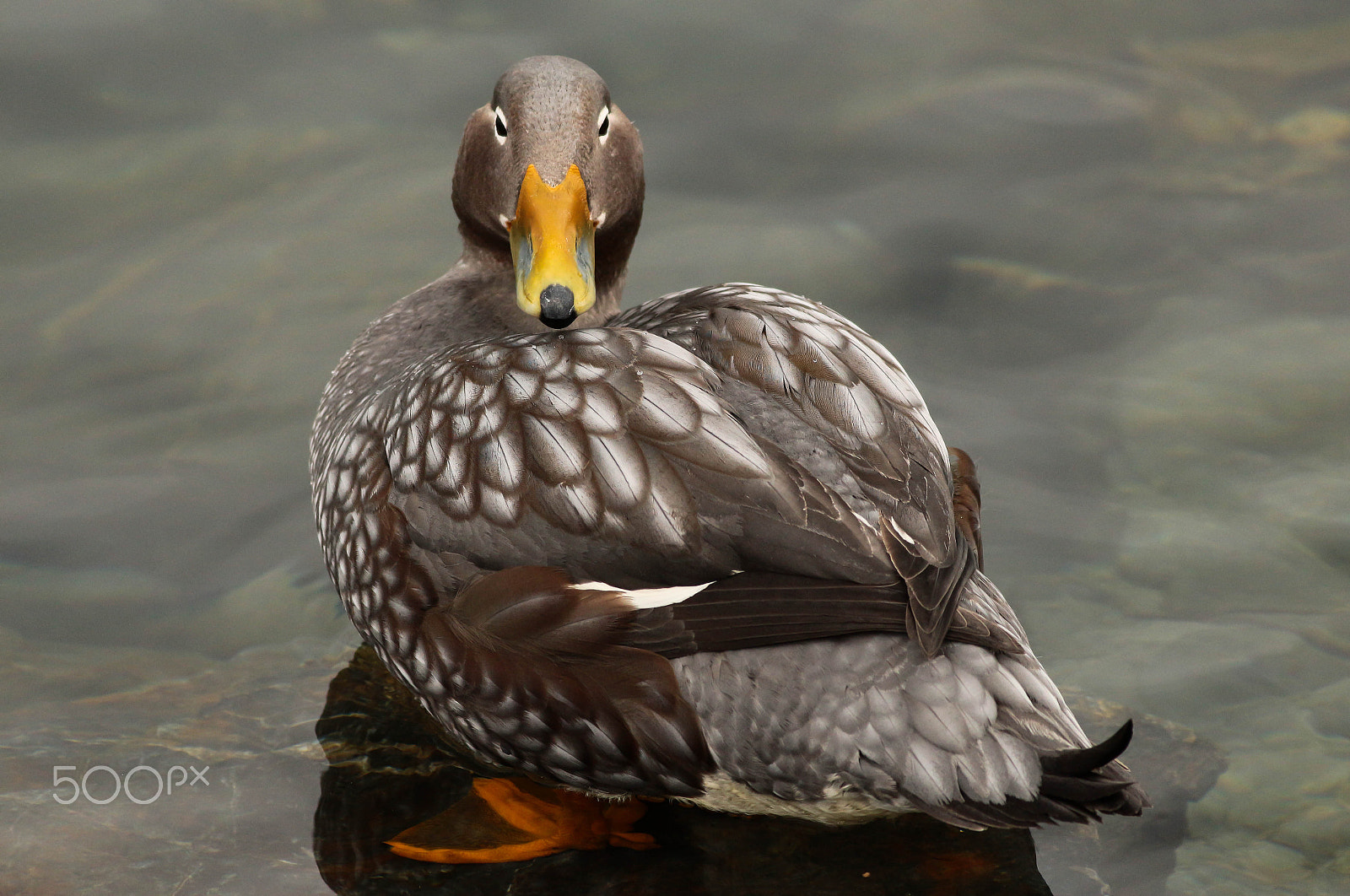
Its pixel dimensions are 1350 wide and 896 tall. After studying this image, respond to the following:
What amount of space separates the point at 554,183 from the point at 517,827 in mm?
1751

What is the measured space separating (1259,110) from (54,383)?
5517mm

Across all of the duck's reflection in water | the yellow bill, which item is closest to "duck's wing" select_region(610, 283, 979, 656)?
the yellow bill

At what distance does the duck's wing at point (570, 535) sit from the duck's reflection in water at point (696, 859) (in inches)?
8.2

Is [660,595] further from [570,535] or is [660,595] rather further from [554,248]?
[554,248]

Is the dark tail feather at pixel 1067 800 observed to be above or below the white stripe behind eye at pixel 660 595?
below

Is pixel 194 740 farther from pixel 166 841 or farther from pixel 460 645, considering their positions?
pixel 460 645

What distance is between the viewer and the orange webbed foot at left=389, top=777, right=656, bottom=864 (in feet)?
12.1

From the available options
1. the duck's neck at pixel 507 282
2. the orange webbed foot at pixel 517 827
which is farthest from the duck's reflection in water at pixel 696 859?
the duck's neck at pixel 507 282

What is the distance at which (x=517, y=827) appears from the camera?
3.77m

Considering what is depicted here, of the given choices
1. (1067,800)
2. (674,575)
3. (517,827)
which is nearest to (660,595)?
(674,575)

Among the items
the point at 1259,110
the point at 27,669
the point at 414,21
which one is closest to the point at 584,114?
the point at 27,669

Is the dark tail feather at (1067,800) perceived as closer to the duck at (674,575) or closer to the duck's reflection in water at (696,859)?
the duck at (674,575)

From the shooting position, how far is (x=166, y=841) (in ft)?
11.9

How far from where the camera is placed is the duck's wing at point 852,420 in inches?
131
